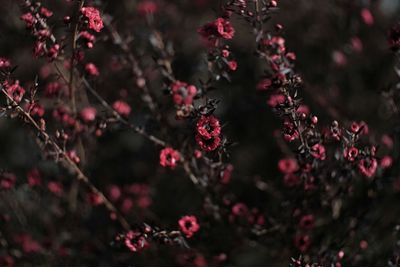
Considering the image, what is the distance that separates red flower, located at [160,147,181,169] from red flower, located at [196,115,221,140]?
1.86 feet

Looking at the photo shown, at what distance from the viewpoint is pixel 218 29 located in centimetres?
276

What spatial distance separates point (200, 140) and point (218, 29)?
23.6 inches

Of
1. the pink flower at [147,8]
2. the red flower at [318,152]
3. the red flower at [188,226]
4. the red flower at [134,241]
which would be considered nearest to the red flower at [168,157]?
the red flower at [188,226]

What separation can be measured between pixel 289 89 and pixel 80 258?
2.25 meters

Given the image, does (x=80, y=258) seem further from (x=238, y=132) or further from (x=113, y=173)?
(x=238, y=132)

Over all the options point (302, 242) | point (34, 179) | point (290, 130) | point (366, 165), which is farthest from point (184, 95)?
→ point (34, 179)

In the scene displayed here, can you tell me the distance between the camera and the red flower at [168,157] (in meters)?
3.11

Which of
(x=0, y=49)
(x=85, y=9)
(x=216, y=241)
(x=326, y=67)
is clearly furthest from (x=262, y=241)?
(x=0, y=49)

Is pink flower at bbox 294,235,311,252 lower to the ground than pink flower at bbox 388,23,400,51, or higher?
lower

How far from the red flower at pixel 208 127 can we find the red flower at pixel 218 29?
19.4 inches

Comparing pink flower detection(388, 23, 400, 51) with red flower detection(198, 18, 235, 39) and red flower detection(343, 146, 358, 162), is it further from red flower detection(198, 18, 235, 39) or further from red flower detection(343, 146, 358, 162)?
red flower detection(198, 18, 235, 39)

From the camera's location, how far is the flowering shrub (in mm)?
2840

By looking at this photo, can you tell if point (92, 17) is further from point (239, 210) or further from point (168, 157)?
point (239, 210)

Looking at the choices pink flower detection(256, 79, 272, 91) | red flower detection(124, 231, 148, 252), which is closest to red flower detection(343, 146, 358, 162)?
pink flower detection(256, 79, 272, 91)
